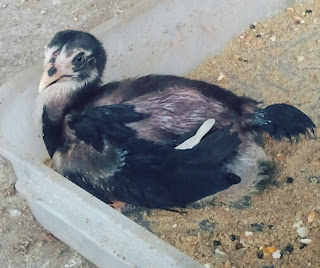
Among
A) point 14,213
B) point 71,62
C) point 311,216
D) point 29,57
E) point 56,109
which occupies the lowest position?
point 14,213

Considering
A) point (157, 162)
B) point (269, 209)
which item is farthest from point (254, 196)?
point (157, 162)

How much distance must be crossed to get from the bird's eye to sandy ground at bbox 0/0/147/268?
0.41m

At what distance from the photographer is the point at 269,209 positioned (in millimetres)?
1884

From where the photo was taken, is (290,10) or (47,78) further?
(290,10)

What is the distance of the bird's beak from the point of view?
1829 mm

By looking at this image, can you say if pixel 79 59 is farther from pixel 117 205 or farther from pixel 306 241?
pixel 306 241

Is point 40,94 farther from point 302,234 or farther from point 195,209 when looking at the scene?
point 302,234

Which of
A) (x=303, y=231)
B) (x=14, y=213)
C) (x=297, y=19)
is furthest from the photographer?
(x=297, y=19)

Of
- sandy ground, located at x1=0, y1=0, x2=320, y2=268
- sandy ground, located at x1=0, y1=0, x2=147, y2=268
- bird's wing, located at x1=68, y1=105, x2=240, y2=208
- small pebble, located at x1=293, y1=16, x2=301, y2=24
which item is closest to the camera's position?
bird's wing, located at x1=68, y1=105, x2=240, y2=208

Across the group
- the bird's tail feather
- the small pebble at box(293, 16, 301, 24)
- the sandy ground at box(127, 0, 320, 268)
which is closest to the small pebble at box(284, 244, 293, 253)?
the sandy ground at box(127, 0, 320, 268)

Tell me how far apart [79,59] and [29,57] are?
77cm

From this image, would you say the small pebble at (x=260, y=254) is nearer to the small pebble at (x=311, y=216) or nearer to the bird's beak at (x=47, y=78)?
the small pebble at (x=311, y=216)

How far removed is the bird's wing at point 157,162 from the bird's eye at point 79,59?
19cm

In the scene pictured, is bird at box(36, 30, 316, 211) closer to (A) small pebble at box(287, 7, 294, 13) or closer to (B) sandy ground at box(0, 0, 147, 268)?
(B) sandy ground at box(0, 0, 147, 268)
